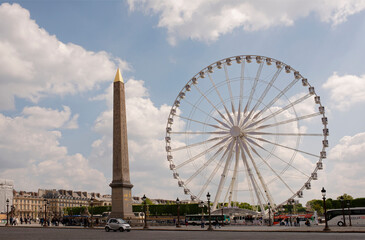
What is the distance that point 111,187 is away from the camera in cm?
3784

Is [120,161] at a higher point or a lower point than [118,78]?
A: lower

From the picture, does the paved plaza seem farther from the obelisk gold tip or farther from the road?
the obelisk gold tip

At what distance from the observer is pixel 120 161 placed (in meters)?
37.8

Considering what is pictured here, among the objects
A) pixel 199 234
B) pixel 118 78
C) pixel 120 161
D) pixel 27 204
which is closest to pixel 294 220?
pixel 120 161

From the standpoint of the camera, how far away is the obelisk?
3769 centimetres

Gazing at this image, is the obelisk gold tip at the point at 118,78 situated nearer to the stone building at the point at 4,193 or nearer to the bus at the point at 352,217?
the bus at the point at 352,217

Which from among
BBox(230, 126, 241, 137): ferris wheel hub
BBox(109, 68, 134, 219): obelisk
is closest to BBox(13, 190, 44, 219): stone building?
BBox(109, 68, 134, 219): obelisk

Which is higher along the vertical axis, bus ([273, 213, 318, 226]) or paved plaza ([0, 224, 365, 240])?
paved plaza ([0, 224, 365, 240])

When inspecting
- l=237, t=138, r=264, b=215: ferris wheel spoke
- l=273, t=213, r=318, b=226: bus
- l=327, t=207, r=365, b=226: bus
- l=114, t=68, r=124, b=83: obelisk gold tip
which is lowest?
l=273, t=213, r=318, b=226: bus

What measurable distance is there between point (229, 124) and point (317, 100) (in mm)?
9498

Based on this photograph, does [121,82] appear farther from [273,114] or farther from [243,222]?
[243,222]

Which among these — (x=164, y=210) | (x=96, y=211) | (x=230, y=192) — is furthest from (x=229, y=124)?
(x=96, y=211)

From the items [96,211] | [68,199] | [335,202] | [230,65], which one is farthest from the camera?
[68,199]

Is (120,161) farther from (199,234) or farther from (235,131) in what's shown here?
(199,234)
